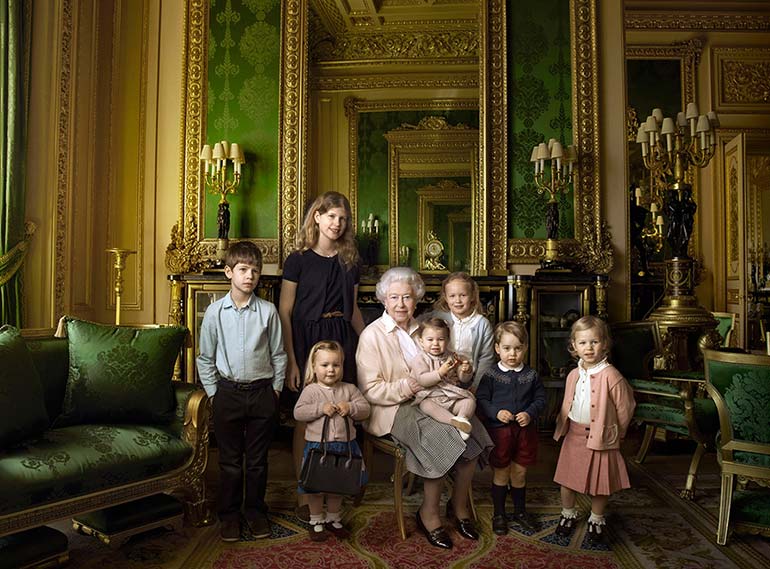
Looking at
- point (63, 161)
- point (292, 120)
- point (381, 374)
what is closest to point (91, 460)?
point (381, 374)

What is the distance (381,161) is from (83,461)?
3.24 meters

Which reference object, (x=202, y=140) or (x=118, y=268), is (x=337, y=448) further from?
(x=202, y=140)

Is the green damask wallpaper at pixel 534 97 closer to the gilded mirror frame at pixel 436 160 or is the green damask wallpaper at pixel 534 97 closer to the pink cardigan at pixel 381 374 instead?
the gilded mirror frame at pixel 436 160

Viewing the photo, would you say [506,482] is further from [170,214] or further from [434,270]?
[170,214]

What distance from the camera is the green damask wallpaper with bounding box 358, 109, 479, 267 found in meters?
4.90

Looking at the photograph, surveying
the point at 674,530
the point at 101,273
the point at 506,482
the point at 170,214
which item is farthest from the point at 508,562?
the point at 101,273

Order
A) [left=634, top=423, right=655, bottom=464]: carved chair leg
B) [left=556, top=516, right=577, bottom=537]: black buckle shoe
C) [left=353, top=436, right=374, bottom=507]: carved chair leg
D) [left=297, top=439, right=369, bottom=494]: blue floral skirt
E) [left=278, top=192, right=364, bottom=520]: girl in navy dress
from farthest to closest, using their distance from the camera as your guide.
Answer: [left=634, top=423, right=655, bottom=464]: carved chair leg < [left=278, top=192, right=364, bottom=520]: girl in navy dress < [left=353, top=436, right=374, bottom=507]: carved chair leg < [left=556, top=516, right=577, bottom=537]: black buckle shoe < [left=297, top=439, right=369, bottom=494]: blue floral skirt

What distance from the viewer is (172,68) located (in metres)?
5.26

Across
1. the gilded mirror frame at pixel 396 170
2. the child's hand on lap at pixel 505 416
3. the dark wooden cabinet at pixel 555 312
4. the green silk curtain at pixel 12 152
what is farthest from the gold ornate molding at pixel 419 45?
the child's hand on lap at pixel 505 416

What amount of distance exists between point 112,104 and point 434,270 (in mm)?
3154

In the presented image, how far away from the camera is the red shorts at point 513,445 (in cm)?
300

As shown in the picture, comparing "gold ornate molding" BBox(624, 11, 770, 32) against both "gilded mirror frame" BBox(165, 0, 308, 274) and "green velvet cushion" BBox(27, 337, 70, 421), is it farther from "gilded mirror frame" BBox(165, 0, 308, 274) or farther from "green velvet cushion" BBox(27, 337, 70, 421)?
"green velvet cushion" BBox(27, 337, 70, 421)

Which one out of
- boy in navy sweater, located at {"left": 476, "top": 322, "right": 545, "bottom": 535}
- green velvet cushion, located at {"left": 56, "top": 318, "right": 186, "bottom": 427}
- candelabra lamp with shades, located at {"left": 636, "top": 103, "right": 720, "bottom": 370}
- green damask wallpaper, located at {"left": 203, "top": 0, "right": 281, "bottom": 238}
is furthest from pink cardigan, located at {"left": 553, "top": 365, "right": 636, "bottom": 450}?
green damask wallpaper, located at {"left": 203, "top": 0, "right": 281, "bottom": 238}

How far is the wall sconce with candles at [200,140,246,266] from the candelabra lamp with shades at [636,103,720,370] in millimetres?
3372
